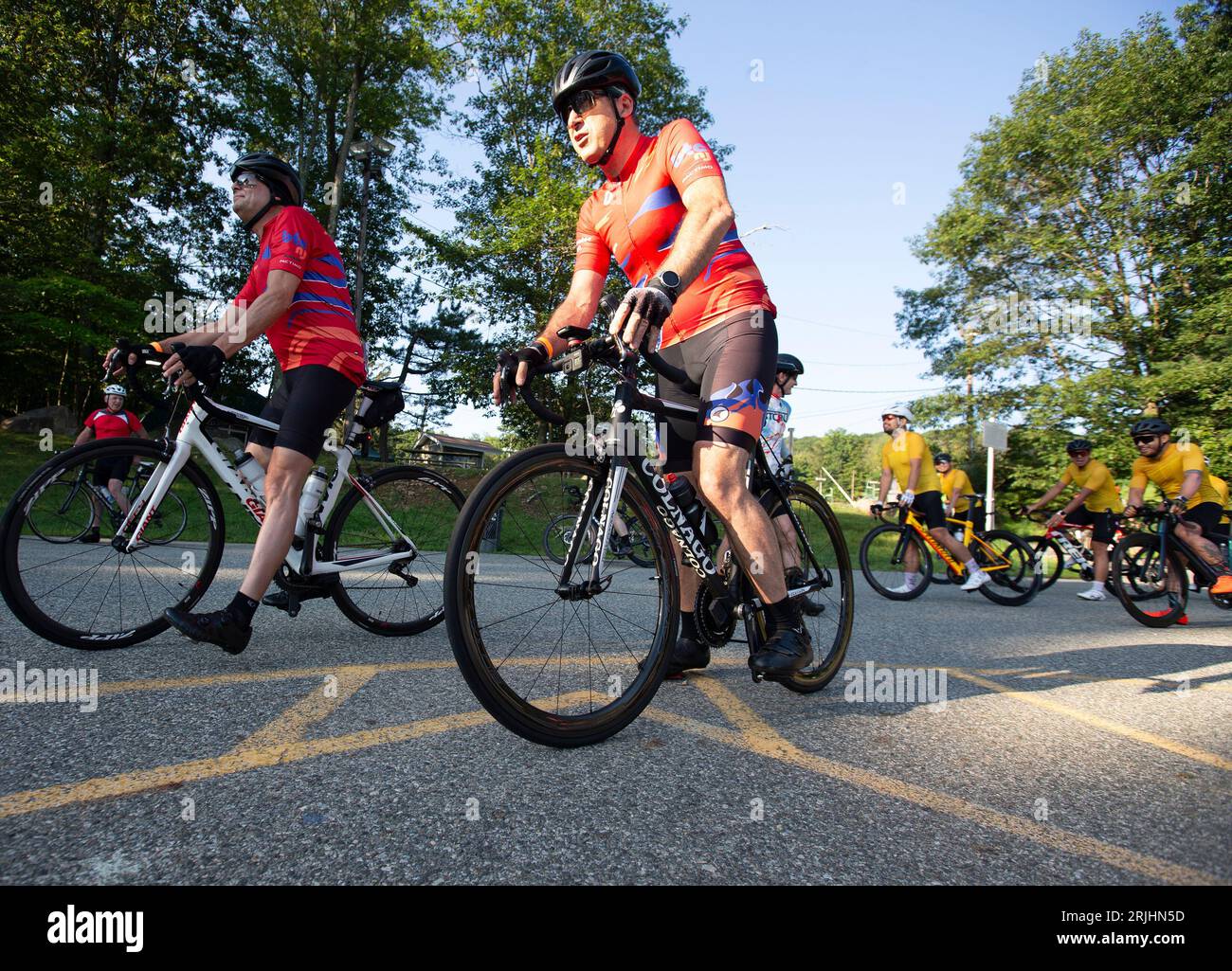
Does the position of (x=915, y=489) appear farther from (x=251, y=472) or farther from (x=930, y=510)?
(x=251, y=472)

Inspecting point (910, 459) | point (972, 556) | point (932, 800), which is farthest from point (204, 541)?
point (972, 556)

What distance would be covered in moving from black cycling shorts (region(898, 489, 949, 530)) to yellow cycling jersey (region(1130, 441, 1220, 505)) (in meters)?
1.93

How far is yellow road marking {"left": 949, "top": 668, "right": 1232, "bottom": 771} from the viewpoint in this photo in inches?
89.0

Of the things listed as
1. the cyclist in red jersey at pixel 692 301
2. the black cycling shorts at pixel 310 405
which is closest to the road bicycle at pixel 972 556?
the cyclist in red jersey at pixel 692 301

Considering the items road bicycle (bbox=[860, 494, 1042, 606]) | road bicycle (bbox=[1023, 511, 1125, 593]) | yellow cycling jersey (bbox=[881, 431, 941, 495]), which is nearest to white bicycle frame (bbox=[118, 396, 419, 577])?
road bicycle (bbox=[860, 494, 1042, 606])

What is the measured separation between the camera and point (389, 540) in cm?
371

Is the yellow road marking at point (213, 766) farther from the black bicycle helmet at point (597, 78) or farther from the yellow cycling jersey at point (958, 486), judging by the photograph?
the yellow cycling jersey at point (958, 486)

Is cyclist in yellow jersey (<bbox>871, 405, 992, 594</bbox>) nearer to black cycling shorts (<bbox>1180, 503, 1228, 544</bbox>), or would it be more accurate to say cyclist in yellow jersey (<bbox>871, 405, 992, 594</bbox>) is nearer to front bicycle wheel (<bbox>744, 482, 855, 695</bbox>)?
black cycling shorts (<bbox>1180, 503, 1228, 544</bbox>)

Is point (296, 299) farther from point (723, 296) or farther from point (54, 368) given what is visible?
point (54, 368)

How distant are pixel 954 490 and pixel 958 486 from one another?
9cm

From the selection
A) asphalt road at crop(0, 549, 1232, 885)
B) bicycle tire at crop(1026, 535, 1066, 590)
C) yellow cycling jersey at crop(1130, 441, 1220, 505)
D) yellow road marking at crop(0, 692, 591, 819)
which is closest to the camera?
asphalt road at crop(0, 549, 1232, 885)

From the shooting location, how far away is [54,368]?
75.5 feet

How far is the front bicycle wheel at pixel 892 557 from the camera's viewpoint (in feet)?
24.8
